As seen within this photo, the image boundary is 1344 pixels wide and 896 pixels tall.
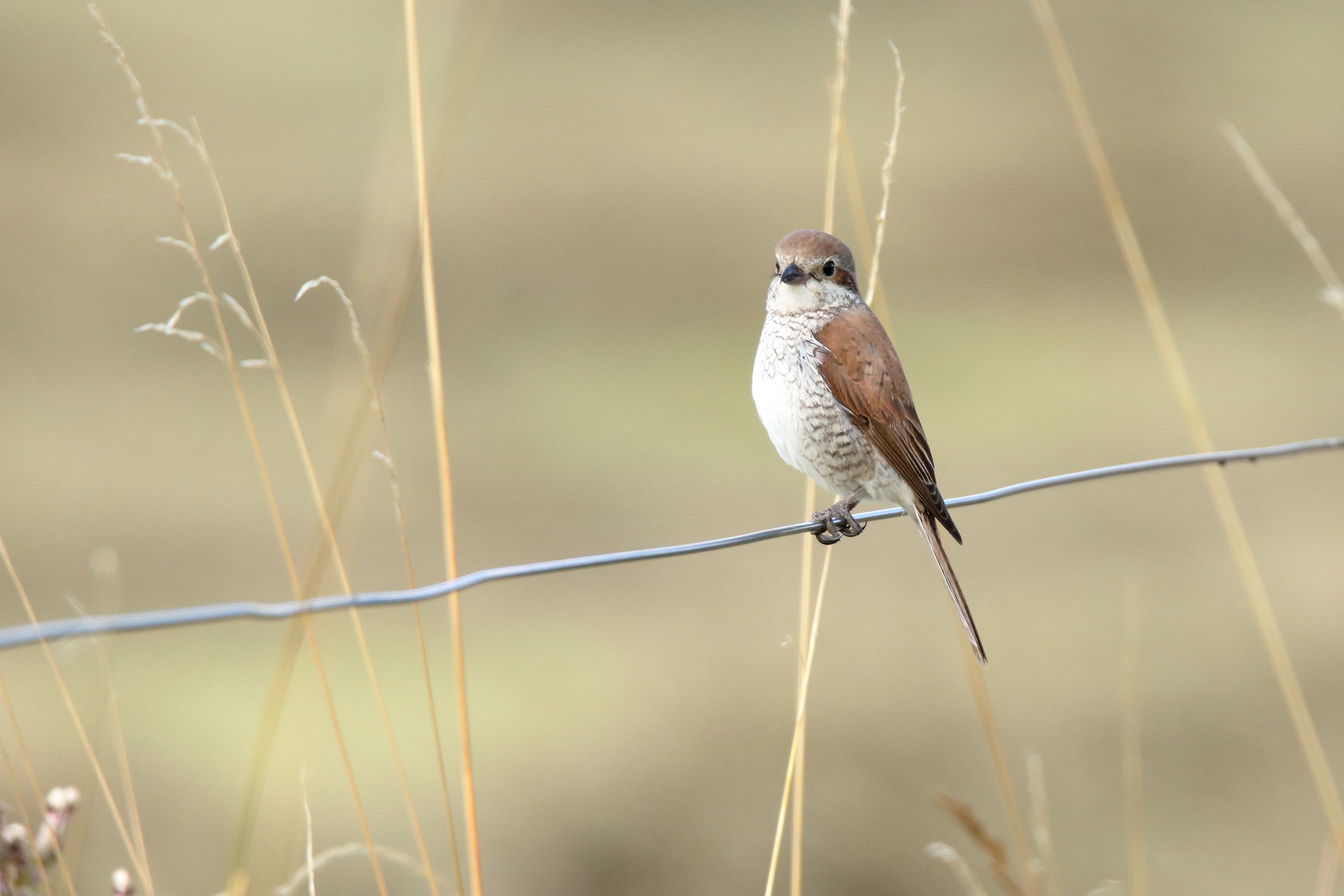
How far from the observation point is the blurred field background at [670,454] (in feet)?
21.9

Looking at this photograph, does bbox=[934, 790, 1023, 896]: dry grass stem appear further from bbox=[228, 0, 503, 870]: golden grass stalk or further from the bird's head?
the bird's head

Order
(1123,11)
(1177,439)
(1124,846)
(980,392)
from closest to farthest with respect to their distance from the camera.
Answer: (1124,846), (1177,439), (980,392), (1123,11)

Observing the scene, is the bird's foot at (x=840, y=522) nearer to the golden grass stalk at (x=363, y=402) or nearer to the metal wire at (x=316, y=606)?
the metal wire at (x=316, y=606)

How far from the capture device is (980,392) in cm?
1087

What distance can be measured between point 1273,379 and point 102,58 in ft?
38.5

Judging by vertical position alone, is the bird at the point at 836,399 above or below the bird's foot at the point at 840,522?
above

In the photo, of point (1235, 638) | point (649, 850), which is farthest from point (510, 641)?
point (1235, 638)

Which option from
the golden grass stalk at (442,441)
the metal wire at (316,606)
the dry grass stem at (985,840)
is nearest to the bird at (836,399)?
the metal wire at (316,606)

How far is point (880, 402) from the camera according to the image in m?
3.40

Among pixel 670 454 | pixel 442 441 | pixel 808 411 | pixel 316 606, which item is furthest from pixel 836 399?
pixel 670 454

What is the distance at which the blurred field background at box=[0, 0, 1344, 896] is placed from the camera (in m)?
6.69

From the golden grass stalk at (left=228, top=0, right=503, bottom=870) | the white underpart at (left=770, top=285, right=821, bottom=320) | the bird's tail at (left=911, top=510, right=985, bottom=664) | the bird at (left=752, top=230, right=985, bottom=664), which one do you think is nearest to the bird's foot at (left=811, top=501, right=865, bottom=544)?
the bird at (left=752, top=230, right=985, bottom=664)

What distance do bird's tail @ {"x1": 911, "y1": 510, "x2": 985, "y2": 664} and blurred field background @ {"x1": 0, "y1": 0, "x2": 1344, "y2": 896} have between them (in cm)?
149

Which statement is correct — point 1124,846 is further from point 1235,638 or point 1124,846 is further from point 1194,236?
point 1194,236
